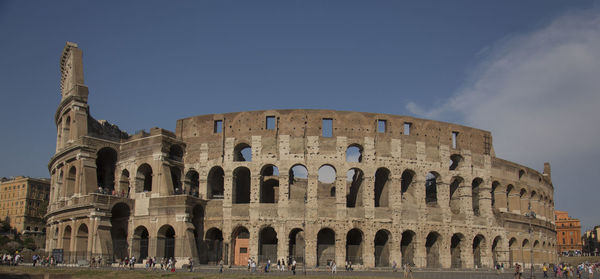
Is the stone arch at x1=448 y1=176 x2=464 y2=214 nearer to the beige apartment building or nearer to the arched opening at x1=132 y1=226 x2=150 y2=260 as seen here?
the arched opening at x1=132 y1=226 x2=150 y2=260

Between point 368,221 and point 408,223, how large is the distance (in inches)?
129

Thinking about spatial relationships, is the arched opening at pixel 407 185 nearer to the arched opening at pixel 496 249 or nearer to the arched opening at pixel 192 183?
the arched opening at pixel 496 249

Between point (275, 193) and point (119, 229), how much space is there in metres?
12.6

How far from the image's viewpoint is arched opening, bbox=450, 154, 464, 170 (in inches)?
1762

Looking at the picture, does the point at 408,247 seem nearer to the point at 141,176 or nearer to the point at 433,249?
the point at 433,249

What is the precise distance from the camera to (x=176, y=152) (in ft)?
143

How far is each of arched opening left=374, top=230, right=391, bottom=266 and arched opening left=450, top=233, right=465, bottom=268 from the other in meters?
6.08

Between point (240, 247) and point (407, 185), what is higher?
point (407, 185)

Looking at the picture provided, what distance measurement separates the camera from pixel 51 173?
161 ft

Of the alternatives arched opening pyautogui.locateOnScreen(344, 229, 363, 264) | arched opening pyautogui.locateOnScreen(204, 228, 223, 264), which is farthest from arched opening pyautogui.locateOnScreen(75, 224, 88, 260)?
arched opening pyautogui.locateOnScreen(344, 229, 363, 264)

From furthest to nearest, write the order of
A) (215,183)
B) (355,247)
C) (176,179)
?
(176,179)
(215,183)
(355,247)

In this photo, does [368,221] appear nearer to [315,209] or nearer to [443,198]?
[315,209]

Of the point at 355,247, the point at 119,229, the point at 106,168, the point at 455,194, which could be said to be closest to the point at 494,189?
the point at 455,194

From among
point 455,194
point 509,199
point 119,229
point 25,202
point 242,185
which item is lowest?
point 119,229
